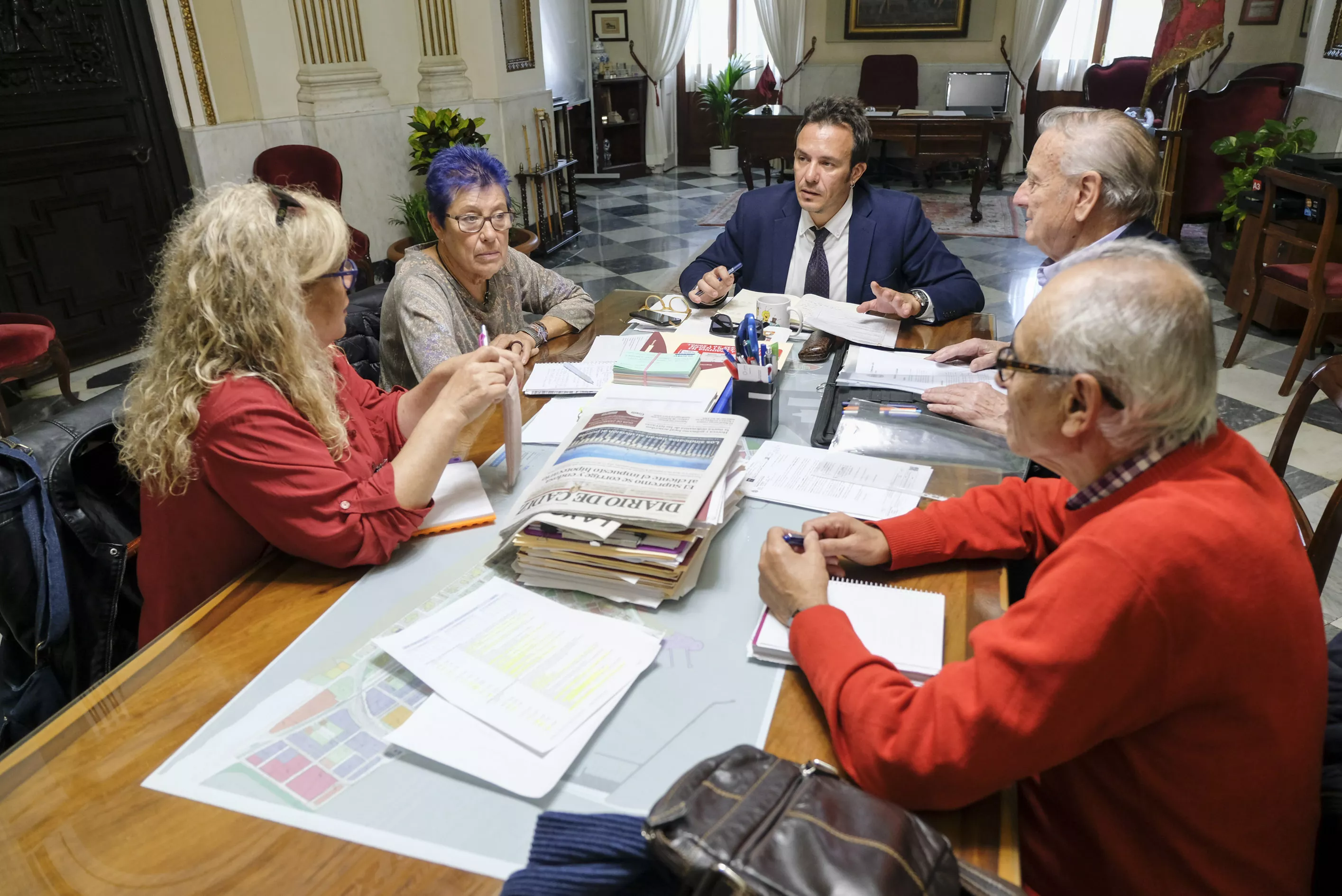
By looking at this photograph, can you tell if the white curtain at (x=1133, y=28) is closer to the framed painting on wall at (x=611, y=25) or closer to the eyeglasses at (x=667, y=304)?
the framed painting on wall at (x=611, y=25)

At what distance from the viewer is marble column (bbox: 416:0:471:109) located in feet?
17.5

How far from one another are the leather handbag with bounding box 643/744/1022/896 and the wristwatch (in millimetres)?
1612

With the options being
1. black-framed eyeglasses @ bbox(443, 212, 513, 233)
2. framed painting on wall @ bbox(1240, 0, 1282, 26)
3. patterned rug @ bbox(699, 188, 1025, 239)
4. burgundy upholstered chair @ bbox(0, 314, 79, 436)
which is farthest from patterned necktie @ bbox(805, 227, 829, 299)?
framed painting on wall @ bbox(1240, 0, 1282, 26)

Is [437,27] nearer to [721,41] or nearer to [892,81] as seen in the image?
[721,41]

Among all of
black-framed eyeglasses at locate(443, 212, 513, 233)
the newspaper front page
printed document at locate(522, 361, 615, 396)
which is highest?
black-framed eyeglasses at locate(443, 212, 513, 233)

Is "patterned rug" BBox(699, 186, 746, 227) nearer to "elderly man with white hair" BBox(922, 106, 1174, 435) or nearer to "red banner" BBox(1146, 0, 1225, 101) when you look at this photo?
"red banner" BBox(1146, 0, 1225, 101)

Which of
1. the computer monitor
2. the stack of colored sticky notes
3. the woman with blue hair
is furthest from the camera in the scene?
the computer monitor

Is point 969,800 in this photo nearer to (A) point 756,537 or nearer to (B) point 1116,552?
(B) point 1116,552

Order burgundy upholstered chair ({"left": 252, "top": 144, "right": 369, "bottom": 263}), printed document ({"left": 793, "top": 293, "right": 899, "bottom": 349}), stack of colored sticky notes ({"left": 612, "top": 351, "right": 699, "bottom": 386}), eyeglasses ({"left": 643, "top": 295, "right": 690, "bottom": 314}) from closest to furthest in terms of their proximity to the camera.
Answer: stack of colored sticky notes ({"left": 612, "top": 351, "right": 699, "bottom": 386}) → printed document ({"left": 793, "top": 293, "right": 899, "bottom": 349}) → eyeglasses ({"left": 643, "top": 295, "right": 690, "bottom": 314}) → burgundy upholstered chair ({"left": 252, "top": 144, "right": 369, "bottom": 263})

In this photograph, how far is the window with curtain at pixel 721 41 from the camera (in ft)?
29.3

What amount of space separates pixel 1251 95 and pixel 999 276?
207 cm

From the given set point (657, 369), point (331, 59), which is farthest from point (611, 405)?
point (331, 59)

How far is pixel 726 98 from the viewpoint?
8.84m

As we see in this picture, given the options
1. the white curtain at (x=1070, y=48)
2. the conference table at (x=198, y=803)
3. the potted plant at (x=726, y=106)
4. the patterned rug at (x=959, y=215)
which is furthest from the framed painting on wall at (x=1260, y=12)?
the conference table at (x=198, y=803)
